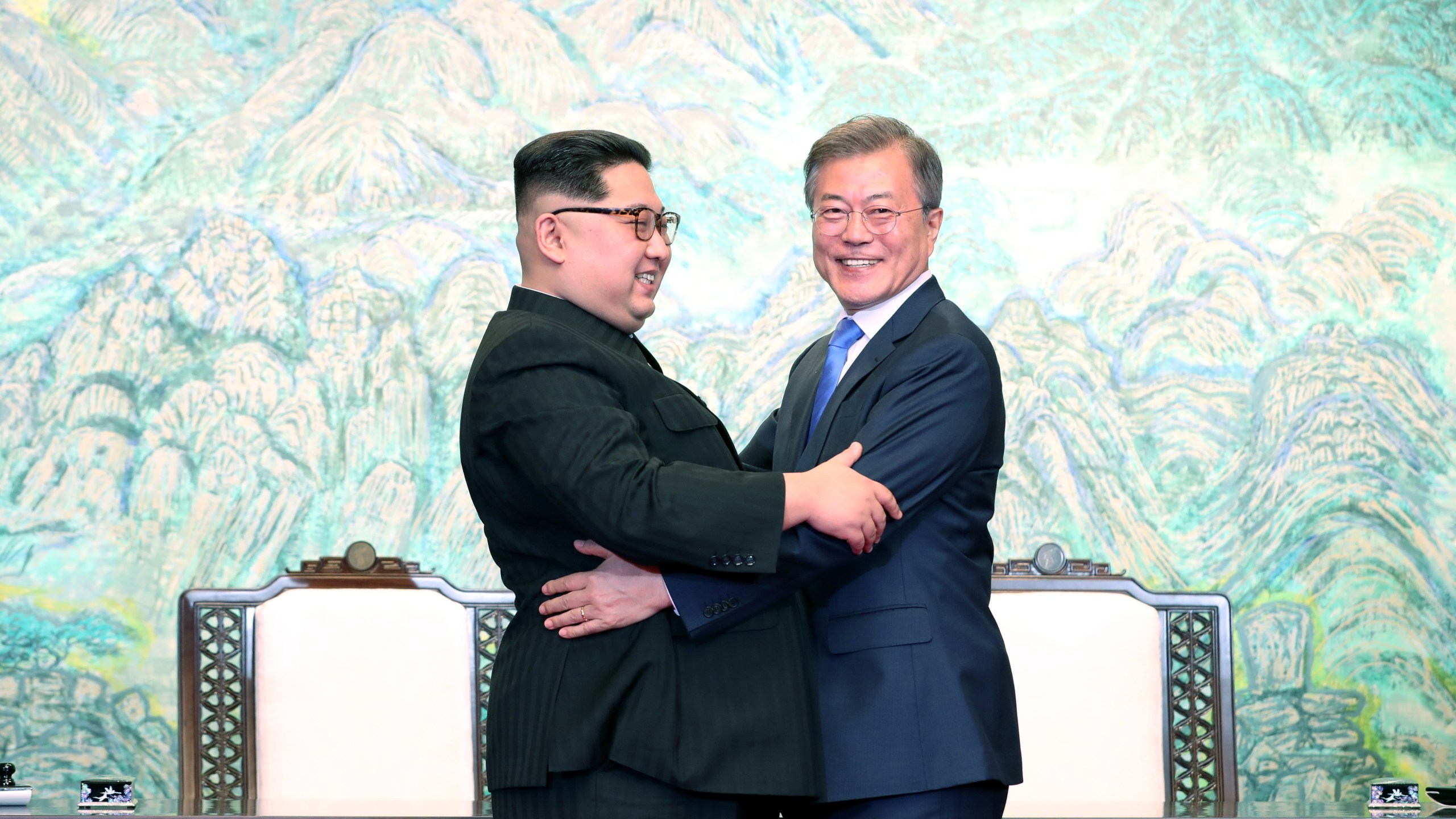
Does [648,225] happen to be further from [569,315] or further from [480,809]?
[480,809]

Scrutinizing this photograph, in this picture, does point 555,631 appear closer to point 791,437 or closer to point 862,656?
point 862,656

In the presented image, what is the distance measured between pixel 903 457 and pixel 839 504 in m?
0.19

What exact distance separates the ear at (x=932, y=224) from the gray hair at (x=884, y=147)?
1cm

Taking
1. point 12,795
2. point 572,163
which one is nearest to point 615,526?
point 572,163

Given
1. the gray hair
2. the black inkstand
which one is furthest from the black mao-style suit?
the black inkstand

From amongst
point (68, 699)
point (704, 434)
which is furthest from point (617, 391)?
point (68, 699)

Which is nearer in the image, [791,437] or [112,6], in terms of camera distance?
[791,437]

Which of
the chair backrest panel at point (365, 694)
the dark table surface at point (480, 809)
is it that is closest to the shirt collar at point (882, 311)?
the dark table surface at point (480, 809)

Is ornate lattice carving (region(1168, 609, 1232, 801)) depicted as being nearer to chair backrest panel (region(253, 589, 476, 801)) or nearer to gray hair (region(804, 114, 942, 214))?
gray hair (region(804, 114, 942, 214))

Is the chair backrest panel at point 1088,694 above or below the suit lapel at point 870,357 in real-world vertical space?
below

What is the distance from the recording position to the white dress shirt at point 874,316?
2.13 meters

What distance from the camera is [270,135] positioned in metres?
4.17

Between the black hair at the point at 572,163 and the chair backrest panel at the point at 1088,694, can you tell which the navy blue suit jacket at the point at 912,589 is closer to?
the black hair at the point at 572,163

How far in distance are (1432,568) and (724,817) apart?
10.5 ft
